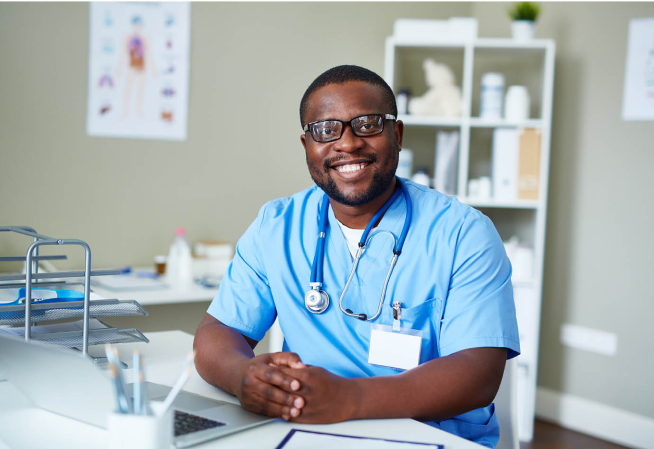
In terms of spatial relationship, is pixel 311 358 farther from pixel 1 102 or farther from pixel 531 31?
pixel 531 31

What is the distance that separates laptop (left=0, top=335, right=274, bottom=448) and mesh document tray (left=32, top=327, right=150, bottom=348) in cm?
21

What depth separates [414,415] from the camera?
39.4 inches

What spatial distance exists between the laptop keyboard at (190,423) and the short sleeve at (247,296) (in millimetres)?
427

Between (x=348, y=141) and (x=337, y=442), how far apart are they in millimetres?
701

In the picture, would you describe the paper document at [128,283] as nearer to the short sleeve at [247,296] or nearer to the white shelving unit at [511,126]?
the short sleeve at [247,296]

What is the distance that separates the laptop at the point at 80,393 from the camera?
0.75m

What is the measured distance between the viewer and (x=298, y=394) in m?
0.93

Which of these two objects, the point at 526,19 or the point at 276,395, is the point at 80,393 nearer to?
the point at 276,395

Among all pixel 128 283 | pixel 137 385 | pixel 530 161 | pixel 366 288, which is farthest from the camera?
pixel 530 161

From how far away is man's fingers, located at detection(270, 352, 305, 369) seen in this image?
38.9 inches

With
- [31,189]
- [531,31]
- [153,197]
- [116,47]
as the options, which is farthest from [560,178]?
[31,189]

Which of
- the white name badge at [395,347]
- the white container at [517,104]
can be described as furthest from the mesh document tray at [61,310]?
the white container at [517,104]

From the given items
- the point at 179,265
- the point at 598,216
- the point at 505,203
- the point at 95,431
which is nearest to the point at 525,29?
the point at 505,203

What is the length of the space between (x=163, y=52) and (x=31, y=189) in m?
0.83
